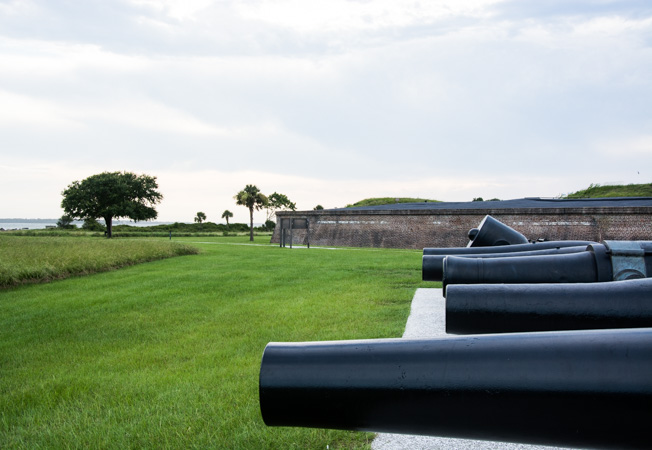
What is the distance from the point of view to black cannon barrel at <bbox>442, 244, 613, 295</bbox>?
80.7 inches

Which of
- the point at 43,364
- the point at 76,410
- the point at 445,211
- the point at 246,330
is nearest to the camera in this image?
the point at 76,410

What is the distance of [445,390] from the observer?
811 millimetres

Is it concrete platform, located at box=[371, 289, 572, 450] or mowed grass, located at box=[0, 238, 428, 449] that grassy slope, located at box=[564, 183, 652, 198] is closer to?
mowed grass, located at box=[0, 238, 428, 449]

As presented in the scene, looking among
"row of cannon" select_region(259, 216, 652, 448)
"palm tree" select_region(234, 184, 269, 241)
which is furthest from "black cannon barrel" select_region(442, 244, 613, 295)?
"palm tree" select_region(234, 184, 269, 241)

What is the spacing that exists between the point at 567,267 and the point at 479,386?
1.49 m

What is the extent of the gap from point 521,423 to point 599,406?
0.39 ft

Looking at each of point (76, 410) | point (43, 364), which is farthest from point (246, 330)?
point (76, 410)

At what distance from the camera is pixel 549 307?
1.37m

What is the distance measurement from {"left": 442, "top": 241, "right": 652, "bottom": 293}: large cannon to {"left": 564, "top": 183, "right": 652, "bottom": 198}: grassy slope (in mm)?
36830

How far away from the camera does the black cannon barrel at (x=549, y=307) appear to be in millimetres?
1242

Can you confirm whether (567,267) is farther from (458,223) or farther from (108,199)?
(108,199)

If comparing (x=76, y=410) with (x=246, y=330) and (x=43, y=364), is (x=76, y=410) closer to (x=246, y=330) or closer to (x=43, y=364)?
(x=43, y=364)

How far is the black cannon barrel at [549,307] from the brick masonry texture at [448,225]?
2111 cm

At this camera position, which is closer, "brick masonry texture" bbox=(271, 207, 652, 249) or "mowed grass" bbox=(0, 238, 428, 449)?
"mowed grass" bbox=(0, 238, 428, 449)
